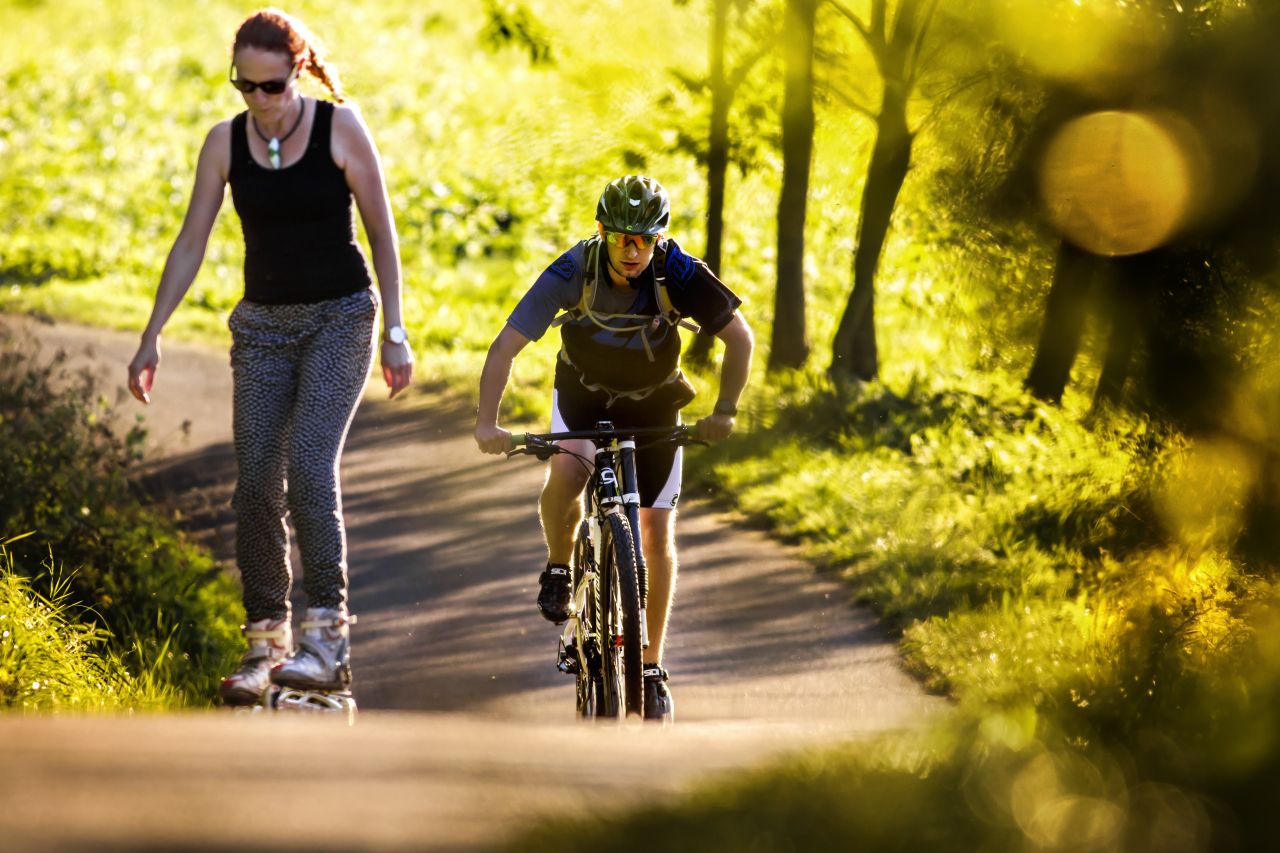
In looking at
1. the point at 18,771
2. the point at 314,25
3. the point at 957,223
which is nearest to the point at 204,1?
the point at 314,25

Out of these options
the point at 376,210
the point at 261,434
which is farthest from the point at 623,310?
the point at 261,434

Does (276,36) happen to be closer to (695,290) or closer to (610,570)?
(695,290)

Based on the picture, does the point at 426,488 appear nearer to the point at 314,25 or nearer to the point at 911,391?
the point at 911,391

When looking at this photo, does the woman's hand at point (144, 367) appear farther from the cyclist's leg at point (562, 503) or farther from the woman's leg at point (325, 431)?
the cyclist's leg at point (562, 503)

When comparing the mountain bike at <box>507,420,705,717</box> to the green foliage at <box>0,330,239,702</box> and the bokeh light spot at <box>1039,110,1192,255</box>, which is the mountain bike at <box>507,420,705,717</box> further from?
the green foliage at <box>0,330,239,702</box>

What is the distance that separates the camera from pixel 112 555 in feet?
26.3

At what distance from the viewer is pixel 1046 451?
8742mm

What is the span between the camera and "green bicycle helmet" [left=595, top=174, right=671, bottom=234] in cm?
553

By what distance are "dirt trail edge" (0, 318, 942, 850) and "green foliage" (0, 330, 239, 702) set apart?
49cm

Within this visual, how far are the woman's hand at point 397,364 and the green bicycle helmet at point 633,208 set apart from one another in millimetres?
810

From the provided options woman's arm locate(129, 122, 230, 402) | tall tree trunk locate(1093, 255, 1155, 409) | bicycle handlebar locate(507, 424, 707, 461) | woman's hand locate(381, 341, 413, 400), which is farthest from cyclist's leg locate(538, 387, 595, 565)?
tall tree trunk locate(1093, 255, 1155, 409)

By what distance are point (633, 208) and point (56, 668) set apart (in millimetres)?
2406

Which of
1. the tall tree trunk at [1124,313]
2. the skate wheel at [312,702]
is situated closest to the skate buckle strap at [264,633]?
→ the skate wheel at [312,702]

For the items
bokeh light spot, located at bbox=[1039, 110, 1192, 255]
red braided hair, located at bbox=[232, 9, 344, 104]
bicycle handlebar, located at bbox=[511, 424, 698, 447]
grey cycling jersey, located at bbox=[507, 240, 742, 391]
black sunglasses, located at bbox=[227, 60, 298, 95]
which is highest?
red braided hair, located at bbox=[232, 9, 344, 104]
